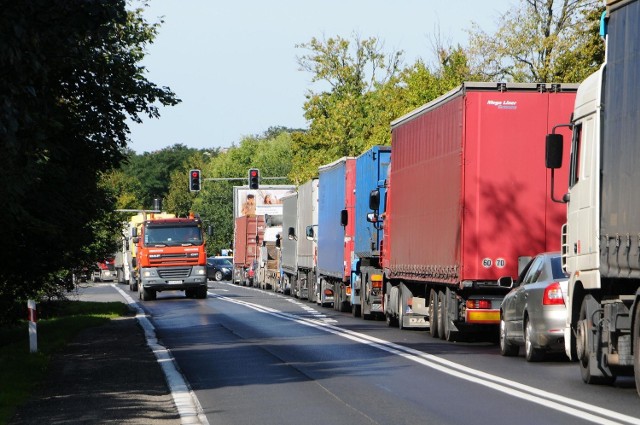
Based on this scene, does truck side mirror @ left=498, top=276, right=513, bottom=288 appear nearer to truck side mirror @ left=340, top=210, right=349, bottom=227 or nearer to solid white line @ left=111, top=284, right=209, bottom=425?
solid white line @ left=111, top=284, right=209, bottom=425

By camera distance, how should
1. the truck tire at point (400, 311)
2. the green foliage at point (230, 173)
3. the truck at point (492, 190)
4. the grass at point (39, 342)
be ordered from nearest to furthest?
the grass at point (39, 342)
the truck at point (492, 190)
the truck tire at point (400, 311)
the green foliage at point (230, 173)

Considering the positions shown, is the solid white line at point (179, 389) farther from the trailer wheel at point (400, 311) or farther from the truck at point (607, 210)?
the trailer wheel at point (400, 311)

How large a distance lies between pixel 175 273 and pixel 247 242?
20.8 m

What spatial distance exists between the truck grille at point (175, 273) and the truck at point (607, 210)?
114 ft

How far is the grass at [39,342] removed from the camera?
638 inches

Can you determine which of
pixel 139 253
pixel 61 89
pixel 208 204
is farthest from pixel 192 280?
pixel 208 204

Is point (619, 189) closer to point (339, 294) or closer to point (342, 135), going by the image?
point (339, 294)

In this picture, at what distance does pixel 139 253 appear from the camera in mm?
52281

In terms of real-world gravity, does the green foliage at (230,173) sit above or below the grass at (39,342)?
above

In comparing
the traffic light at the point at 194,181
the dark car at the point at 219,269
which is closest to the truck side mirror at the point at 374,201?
the traffic light at the point at 194,181

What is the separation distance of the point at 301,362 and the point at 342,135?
2450 inches

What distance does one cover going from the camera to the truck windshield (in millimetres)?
51094

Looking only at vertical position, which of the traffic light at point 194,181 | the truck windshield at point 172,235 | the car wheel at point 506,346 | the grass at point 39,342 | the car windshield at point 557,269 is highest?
the traffic light at point 194,181

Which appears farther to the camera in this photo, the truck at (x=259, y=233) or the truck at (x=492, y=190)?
the truck at (x=259, y=233)
